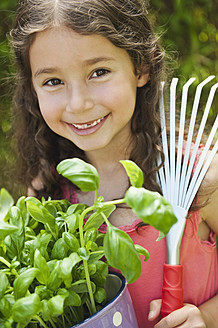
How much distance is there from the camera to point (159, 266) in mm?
906

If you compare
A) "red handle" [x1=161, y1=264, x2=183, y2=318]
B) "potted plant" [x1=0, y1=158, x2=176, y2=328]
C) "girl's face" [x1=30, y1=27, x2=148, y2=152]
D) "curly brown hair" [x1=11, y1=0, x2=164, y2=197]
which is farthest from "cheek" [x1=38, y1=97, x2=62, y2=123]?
"red handle" [x1=161, y1=264, x2=183, y2=318]

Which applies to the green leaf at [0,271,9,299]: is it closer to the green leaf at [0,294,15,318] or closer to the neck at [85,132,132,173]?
the green leaf at [0,294,15,318]

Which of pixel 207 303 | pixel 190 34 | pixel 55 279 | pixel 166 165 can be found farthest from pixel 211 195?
pixel 190 34

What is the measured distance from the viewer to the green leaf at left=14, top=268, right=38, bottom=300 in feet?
1.75

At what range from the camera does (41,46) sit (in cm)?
82

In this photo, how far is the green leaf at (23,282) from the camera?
21.0 inches

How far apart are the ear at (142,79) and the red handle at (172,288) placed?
36 cm

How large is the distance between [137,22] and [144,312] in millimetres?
545

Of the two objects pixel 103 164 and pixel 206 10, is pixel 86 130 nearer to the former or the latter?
pixel 103 164

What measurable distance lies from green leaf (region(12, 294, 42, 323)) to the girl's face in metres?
0.37

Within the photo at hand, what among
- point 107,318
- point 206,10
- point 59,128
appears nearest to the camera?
point 107,318

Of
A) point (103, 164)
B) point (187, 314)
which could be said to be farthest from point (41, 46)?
point (187, 314)

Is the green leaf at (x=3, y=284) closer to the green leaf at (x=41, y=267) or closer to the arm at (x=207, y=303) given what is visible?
the green leaf at (x=41, y=267)

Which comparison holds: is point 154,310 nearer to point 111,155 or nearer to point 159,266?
point 159,266
